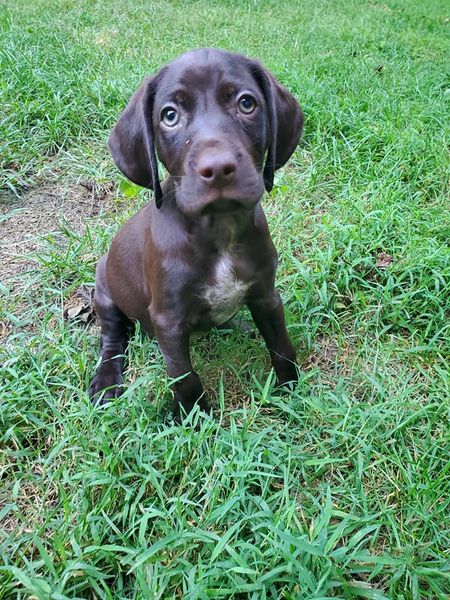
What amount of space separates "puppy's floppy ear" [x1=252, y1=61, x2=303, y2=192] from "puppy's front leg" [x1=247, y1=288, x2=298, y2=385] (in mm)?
527

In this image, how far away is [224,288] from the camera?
253 cm

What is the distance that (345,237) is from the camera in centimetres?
372

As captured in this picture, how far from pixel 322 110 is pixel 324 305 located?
2222mm

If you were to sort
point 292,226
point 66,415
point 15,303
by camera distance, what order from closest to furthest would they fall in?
point 66,415
point 15,303
point 292,226

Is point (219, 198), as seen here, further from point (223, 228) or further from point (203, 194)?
point (223, 228)

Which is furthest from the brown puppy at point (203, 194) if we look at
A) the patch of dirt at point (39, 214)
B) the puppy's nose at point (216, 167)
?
the patch of dirt at point (39, 214)

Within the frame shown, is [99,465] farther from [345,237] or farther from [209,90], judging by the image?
[345,237]

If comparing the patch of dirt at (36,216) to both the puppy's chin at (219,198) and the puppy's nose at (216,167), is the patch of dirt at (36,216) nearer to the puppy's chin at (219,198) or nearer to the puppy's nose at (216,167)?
the puppy's chin at (219,198)

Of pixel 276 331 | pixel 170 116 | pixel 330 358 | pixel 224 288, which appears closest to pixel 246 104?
pixel 170 116

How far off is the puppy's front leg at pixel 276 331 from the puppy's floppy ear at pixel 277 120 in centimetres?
53

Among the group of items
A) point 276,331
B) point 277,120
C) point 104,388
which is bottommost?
point 104,388

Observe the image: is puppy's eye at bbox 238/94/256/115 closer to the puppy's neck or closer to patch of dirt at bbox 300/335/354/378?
the puppy's neck

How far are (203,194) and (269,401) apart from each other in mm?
1169

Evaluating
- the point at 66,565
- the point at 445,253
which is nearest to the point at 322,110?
the point at 445,253
